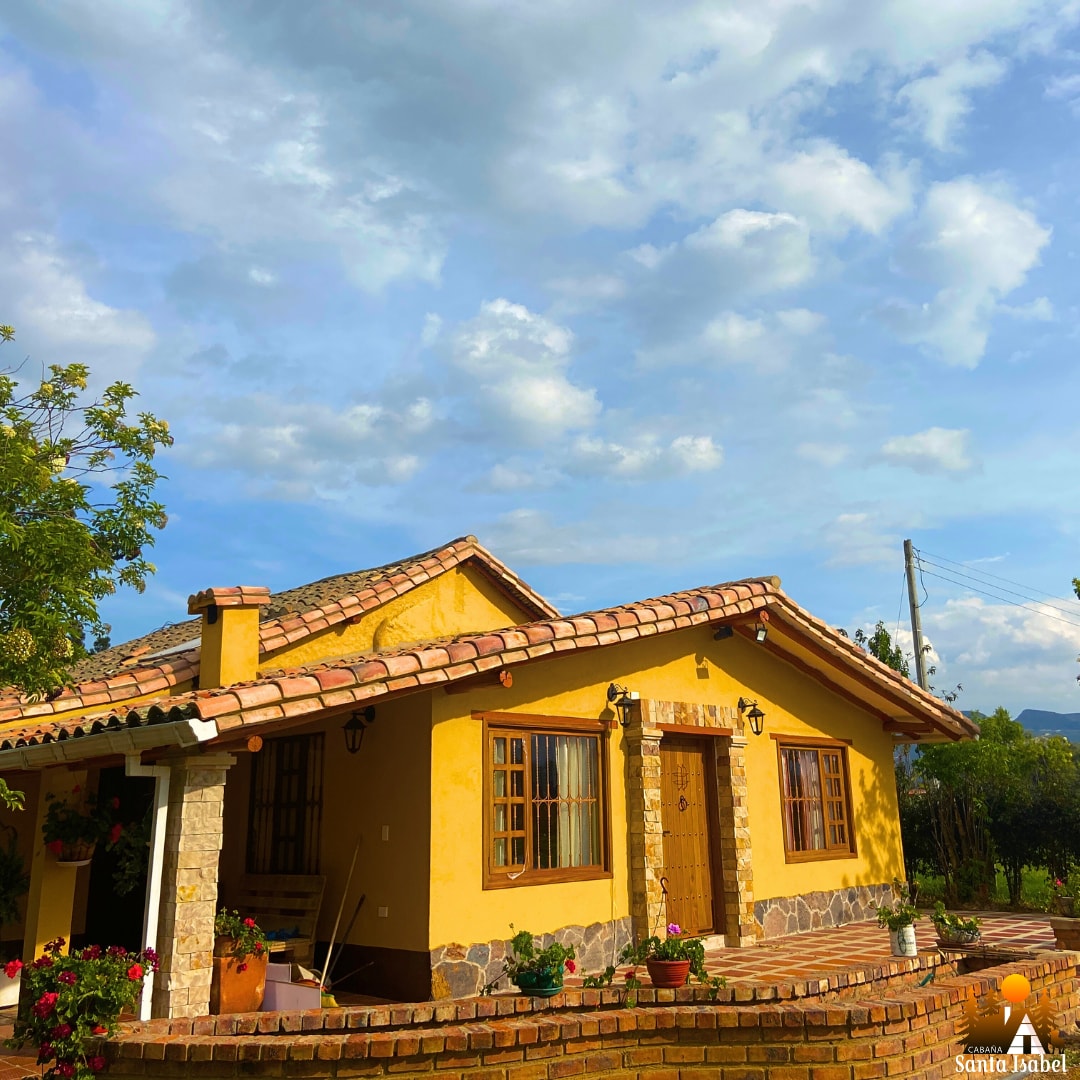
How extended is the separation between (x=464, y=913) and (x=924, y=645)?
1647 centimetres

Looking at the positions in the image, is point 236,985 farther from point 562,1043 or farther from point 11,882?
point 11,882

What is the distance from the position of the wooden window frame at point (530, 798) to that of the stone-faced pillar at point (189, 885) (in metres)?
2.62

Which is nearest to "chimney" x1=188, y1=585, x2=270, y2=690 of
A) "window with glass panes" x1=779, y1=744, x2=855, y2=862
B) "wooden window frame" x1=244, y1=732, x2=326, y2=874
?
"wooden window frame" x1=244, y1=732, x2=326, y2=874

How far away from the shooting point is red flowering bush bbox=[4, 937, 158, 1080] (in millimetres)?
5973

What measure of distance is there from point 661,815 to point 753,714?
2.10m

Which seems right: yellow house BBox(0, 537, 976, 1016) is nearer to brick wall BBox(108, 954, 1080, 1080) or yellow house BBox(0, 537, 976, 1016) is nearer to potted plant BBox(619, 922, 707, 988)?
brick wall BBox(108, 954, 1080, 1080)

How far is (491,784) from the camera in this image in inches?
358

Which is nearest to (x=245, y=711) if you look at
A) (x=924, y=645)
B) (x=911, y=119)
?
(x=911, y=119)

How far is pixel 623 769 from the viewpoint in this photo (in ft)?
33.8

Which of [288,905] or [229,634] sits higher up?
[229,634]

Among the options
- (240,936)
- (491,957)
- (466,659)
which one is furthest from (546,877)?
(240,936)

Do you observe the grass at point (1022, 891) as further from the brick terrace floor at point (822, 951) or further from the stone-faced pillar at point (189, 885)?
the stone-faced pillar at point (189, 885)

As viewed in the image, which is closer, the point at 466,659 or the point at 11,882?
the point at 466,659

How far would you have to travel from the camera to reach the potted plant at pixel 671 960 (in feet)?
24.4
